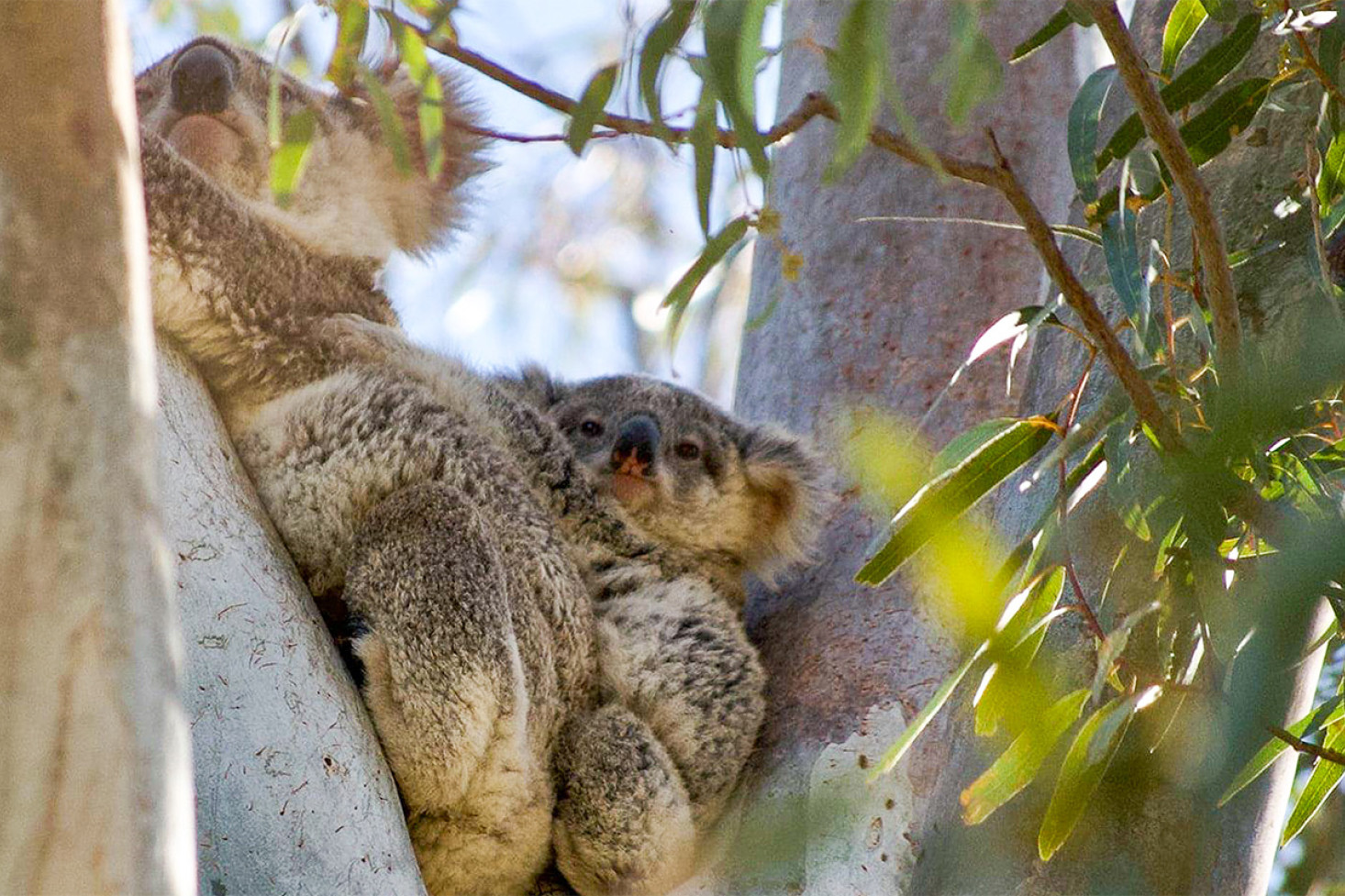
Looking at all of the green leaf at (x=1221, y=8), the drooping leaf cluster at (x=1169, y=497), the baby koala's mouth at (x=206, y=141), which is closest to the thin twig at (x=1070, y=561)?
the drooping leaf cluster at (x=1169, y=497)

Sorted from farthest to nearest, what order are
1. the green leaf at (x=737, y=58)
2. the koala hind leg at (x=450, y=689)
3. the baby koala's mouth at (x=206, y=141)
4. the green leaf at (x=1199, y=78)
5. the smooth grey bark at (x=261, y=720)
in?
the baby koala's mouth at (x=206, y=141) → the koala hind leg at (x=450, y=689) → the green leaf at (x=1199, y=78) → the smooth grey bark at (x=261, y=720) → the green leaf at (x=737, y=58)

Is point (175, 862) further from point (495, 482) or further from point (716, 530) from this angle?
point (716, 530)

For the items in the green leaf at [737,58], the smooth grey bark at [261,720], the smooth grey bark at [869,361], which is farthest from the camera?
the smooth grey bark at [869,361]

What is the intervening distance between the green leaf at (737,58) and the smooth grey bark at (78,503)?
1.93ft

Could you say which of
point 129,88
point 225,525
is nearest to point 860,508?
point 225,525

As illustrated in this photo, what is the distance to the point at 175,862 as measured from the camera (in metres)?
1.11

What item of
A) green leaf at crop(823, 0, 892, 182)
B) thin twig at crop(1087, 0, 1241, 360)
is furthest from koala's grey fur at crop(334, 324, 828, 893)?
green leaf at crop(823, 0, 892, 182)

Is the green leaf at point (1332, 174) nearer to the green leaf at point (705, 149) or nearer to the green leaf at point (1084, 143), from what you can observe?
the green leaf at point (1084, 143)

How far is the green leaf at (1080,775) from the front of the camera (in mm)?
1736

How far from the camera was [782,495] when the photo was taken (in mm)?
3428

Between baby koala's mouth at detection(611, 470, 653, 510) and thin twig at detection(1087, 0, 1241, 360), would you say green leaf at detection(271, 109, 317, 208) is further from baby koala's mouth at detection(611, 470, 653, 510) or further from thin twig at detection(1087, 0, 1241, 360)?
baby koala's mouth at detection(611, 470, 653, 510)

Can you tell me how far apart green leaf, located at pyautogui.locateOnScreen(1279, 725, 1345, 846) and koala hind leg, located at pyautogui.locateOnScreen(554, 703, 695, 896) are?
3.09ft

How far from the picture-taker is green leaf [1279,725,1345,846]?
210 cm

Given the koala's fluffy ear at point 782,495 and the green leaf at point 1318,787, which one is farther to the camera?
the koala's fluffy ear at point 782,495
